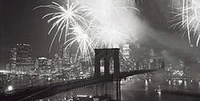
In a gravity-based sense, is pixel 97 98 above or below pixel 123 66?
below

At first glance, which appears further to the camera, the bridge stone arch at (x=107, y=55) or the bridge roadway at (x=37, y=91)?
the bridge stone arch at (x=107, y=55)

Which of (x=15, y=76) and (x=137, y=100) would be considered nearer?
(x=137, y=100)

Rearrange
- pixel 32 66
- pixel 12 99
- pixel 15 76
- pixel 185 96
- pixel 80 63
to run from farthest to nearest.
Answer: pixel 32 66 → pixel 80 63 → pixel 15 76 → pixel 185 96 → pixel 12 99

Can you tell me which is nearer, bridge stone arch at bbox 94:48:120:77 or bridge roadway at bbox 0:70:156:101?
bridge roadway at bbox 0:70:156:101

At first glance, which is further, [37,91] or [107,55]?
[107,55]

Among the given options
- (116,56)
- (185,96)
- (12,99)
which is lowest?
(185,96)

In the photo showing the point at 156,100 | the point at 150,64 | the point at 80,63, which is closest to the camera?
the point at 156,100

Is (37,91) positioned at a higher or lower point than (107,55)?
lower

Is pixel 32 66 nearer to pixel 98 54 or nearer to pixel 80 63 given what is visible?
pixel 80 63

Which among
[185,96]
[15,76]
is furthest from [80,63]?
[185,96]

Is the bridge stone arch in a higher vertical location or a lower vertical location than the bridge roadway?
higher

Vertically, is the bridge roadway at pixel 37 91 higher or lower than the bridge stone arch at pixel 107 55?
lower
